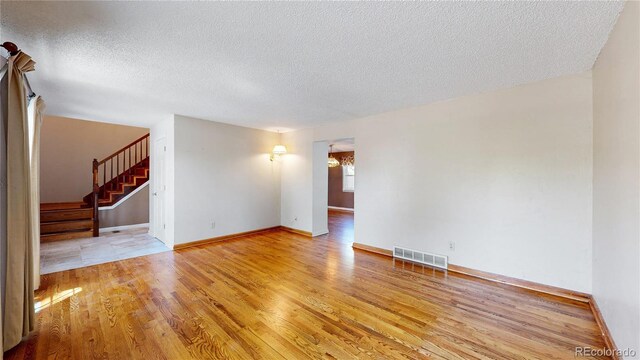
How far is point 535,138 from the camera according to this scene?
2.87m

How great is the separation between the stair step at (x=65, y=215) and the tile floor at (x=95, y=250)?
22.8 inches

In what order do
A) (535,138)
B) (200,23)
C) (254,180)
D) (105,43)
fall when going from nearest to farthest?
1. (200,23)
2. (105,43)
3. (535,138)
4. (254,180)

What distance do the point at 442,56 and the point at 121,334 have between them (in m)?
3.65

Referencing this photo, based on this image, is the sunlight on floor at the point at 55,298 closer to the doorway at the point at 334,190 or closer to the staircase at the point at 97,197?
the staircase at the point at 97,197

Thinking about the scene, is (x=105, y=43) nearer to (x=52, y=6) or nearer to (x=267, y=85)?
(x=52, y=6)

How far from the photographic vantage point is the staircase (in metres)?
5.04

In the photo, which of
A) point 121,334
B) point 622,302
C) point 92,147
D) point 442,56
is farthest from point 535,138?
point 92,147

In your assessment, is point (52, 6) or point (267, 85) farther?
point (267, 85)

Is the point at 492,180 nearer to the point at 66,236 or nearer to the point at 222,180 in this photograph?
the point at 222,180

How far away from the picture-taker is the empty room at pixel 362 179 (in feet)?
5.80

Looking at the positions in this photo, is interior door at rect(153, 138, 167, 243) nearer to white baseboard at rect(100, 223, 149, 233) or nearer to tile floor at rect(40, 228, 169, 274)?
tile floor at rect(40, 228, 169, 274)

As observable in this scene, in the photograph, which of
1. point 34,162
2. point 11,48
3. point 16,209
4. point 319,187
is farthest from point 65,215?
point 319,187

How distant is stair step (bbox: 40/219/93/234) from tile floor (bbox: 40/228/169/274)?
1.23 feet
